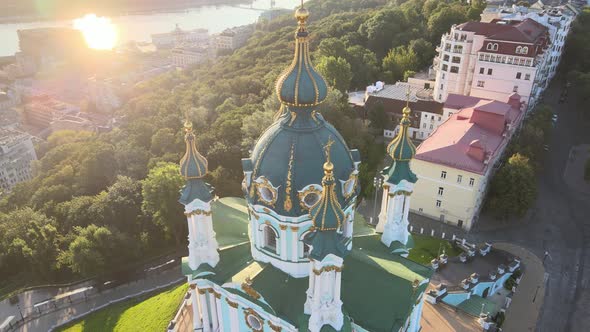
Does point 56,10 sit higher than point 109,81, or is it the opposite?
point 56,10

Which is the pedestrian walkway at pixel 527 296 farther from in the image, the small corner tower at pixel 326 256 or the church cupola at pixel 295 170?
the small corner tower at pixel 326 256

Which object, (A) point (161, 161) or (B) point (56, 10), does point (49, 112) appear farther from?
(B) point (56, 10)

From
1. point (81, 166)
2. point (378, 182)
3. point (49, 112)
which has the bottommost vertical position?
point (49, 112)

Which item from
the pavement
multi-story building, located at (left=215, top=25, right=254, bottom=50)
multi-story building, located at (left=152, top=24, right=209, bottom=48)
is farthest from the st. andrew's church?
multi-story building, located at (left=152, top=24, right=209, bottom=48)

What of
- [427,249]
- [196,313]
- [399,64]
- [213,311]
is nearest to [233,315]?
[213,311]

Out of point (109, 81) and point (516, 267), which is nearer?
point (516, 267)

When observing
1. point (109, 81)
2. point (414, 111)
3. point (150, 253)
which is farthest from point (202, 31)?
point (150, 253)
